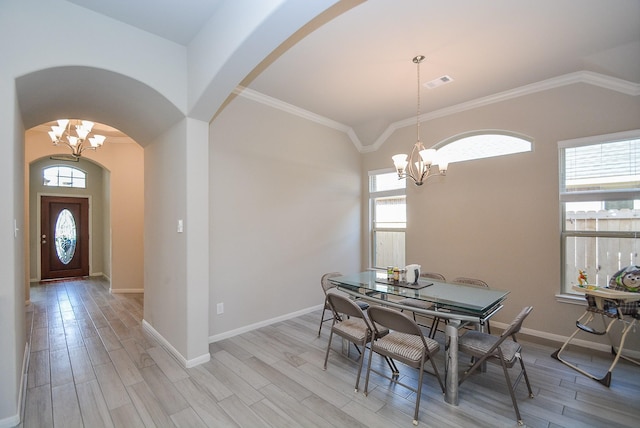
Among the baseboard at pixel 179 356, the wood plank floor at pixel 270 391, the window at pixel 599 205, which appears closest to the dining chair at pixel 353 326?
the wood plank floor at pixel 270 391

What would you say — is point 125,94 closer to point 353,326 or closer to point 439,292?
point 353,326

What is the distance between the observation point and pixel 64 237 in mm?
7094

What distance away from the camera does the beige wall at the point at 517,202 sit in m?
3.23

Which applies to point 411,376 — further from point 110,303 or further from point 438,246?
point 110,303

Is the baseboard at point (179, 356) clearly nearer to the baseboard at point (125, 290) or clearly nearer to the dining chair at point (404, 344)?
the dining chair at point (404, 344)

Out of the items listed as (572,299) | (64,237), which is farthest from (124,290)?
(572,299)

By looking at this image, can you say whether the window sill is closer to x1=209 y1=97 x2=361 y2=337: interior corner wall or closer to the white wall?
x1=209 y1=97 x2=361 y2=337: interior corner wall

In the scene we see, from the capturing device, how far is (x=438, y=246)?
14.0ft

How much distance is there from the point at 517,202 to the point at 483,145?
3.03 feet

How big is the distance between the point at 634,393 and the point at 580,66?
321cm

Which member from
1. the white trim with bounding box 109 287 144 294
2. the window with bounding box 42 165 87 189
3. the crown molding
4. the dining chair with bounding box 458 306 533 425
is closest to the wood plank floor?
the dining chair with bounding box 458 306 533 425

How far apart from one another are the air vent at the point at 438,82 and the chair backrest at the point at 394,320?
2795 mm

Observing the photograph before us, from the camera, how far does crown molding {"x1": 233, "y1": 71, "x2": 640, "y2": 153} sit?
3.01 m

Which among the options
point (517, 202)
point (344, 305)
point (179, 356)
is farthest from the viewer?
point (517, 202)
